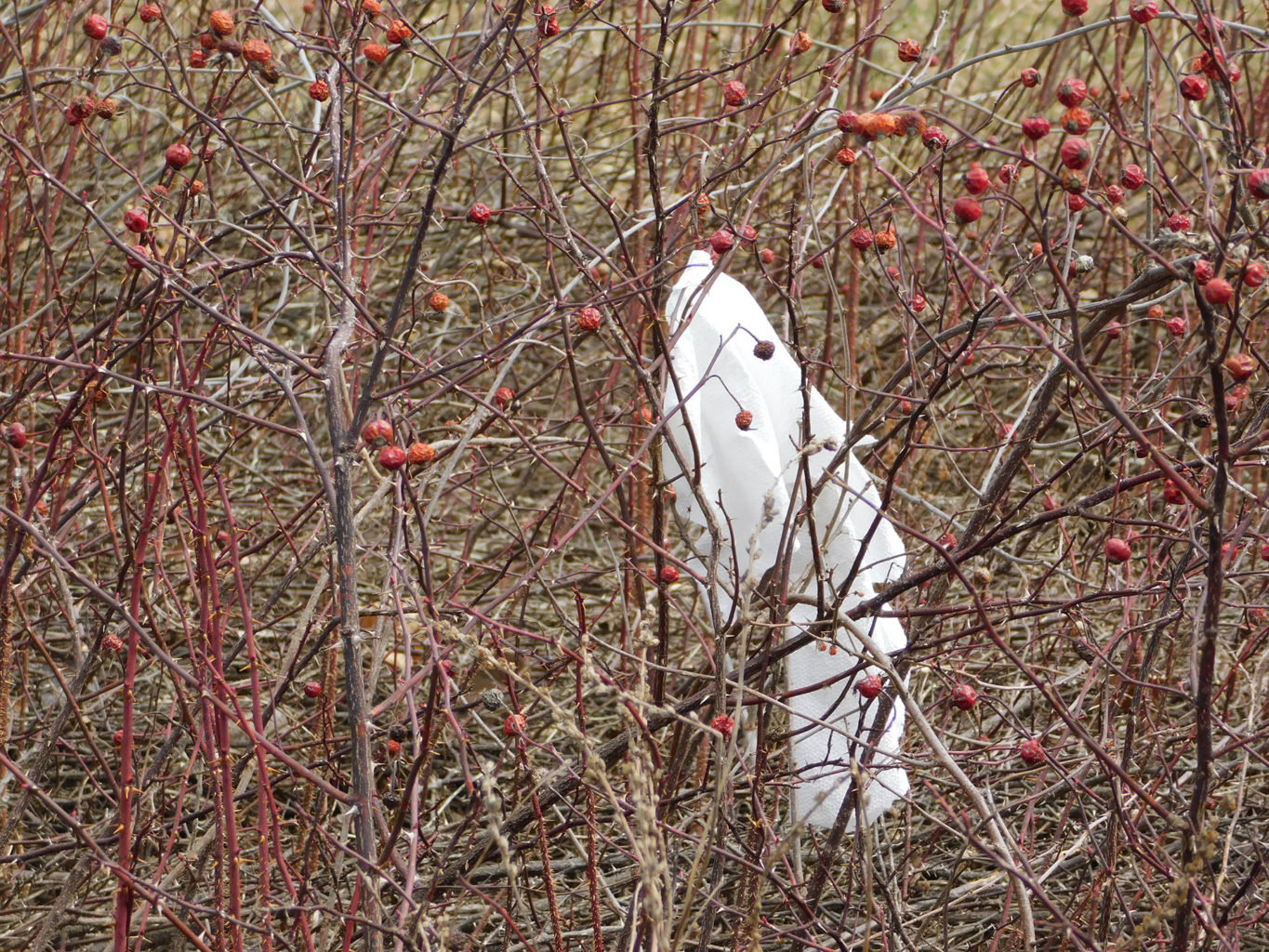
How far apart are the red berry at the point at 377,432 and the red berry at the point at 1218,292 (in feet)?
2.84

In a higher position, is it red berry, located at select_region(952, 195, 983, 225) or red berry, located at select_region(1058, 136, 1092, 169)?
red berry, located at select_region(952, 195, 983, 225)

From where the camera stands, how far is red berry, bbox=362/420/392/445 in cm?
145

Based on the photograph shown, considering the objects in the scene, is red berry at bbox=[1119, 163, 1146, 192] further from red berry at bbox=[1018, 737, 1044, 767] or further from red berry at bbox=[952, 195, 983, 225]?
red berry at bbox=[1018, 737, 1044, 767]

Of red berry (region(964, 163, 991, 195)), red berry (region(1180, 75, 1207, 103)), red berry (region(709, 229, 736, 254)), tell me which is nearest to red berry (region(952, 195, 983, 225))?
red berry (region(964, 163, 991, 195))

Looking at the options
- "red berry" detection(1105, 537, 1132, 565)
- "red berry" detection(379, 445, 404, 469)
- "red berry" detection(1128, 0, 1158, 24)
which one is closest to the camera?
"red berry" detection(379, 445, 404, 469)

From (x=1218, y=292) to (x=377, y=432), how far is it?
34.7 inches

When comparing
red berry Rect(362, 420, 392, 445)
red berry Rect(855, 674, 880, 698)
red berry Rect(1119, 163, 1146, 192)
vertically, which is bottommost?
red berry Rect(855, 674, 880, 698)

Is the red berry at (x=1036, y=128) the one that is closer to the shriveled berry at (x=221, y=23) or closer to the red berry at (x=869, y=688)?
the red berry at (x=869, y=688)

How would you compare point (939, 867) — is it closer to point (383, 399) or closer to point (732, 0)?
point (383, 399)

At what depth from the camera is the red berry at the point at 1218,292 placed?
1334 mm

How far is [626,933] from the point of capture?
1.98 metres

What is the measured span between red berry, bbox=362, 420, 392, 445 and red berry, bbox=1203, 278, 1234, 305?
2.84 ft

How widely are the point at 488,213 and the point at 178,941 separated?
1.32 meters

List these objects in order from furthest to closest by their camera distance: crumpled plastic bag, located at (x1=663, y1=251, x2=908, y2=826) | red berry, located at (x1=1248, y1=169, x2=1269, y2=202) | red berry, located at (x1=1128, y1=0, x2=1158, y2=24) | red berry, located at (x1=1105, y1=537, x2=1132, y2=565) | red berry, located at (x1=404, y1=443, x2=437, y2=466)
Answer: crumpled plastic bag, located at (x1=663, y1=251, x2=908, y2=826) < red berry, located at (x1=1105, y1=537, x2=1132, y2=565) < red berry, located at (x1=1128, y1=0, x2=1158, y2=24) < red berry, located at (x1=404, y1=443, x2=437, y2=466) < red berry, located at (x1=1248, y1=169, x2=1269, y2=202)
